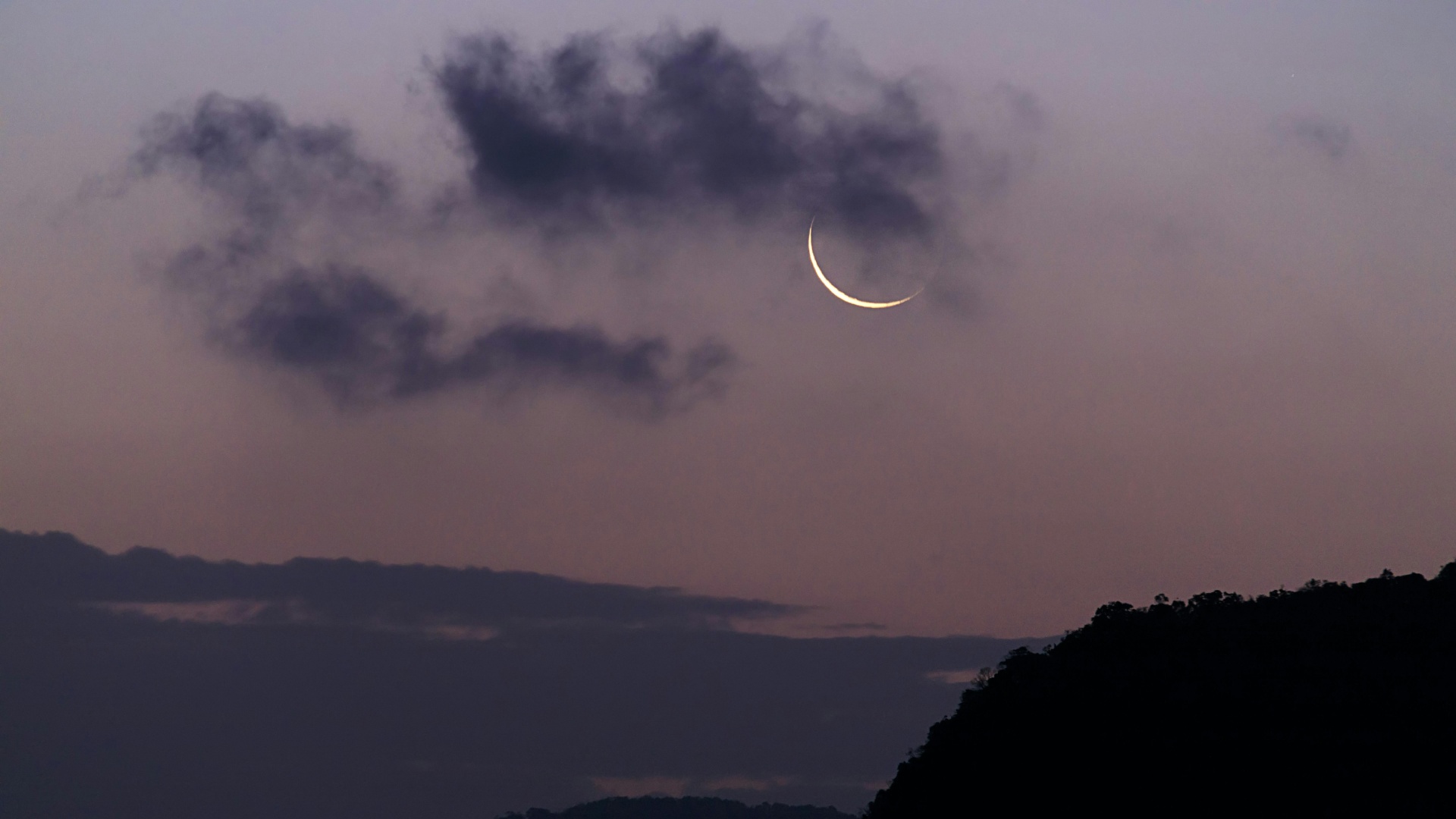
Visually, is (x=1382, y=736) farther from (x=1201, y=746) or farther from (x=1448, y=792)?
(x=1201, y=746)

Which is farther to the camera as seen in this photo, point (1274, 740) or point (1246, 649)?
point (1246, 649)

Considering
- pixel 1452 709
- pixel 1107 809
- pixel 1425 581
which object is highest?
pixel 1425 581

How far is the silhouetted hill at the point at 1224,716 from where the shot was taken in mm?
101438

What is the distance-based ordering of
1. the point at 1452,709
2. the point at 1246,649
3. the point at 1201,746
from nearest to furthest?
the point at 1452,709
the point at 1201,746
the point at 1246,649

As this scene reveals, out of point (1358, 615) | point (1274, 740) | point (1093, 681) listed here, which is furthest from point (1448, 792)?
point (1093, 681)

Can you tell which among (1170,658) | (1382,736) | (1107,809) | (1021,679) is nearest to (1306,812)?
(1382,736)

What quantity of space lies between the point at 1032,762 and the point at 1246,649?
19603mm

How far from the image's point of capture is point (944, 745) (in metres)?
142

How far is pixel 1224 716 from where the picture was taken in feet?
372

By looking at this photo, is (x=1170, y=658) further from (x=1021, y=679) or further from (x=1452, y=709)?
(x=1452, y=709)

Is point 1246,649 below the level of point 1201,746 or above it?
above

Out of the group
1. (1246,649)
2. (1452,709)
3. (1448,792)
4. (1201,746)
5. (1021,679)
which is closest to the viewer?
→ (1448,792)

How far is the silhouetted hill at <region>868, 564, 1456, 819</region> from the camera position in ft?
333

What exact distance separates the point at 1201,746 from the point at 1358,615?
59.3ft
